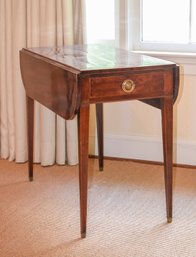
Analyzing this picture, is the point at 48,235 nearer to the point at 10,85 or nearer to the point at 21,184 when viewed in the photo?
the point at 21,184

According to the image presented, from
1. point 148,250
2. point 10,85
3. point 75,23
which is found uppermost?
point 75,23

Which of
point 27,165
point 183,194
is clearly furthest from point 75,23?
point 183,194

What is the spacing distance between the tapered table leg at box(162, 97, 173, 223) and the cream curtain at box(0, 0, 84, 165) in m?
0.84

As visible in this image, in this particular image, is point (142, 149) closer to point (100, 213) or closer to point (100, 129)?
point (100, 129)

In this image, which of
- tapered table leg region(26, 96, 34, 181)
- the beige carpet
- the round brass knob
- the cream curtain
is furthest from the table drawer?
the cream curtain

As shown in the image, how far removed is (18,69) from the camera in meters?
3.09

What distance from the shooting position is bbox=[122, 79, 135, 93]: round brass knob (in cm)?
219

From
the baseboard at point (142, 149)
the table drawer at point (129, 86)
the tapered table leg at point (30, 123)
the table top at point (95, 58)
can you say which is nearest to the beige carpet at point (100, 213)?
the baseboard at point (142, 149)

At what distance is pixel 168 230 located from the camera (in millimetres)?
2334

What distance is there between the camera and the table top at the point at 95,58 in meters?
2.20

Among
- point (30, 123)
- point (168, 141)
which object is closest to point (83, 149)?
point (168, 141)

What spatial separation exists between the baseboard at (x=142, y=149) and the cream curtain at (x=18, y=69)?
0.80ft

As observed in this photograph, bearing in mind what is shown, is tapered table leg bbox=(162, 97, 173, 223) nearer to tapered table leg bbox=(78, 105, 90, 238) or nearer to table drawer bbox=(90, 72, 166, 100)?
table drawer bbox=(90, 72, 166, 100)

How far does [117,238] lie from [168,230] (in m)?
0.24
